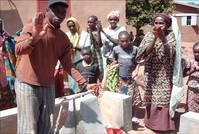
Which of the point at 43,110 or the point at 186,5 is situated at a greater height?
the point at 186,5

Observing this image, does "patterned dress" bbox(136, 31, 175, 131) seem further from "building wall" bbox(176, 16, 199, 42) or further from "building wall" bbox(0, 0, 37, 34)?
"building wall" bbox(176, 16, 199, 42)

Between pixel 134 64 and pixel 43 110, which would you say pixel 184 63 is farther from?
pixel 43 110

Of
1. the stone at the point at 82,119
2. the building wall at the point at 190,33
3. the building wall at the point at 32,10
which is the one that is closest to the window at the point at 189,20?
the building wall at the point at 190,33

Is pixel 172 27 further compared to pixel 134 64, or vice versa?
pixel 134 64

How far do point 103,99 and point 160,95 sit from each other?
2.71ft

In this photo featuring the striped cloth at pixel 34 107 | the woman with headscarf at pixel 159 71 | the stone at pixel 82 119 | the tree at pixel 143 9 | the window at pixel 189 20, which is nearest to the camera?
the striped cloth at pixel 34 107

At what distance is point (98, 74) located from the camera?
607 cm

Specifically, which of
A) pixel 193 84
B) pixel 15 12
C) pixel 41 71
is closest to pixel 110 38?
pixel 193 84

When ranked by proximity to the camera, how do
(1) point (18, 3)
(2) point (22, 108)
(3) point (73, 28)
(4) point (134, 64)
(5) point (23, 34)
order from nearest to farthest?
(5) point (23, 34) → (2) point (22, 108) → (4) point (134, 64) → (3) point (73, 28) → (1) point (18, 3)

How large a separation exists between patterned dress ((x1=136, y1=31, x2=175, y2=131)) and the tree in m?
16.8

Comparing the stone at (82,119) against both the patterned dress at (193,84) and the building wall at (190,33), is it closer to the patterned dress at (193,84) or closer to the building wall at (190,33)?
the patterned dress at (193,84)

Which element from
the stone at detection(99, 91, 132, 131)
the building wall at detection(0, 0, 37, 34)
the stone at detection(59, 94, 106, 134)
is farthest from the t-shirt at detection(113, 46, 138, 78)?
the building wall at detection(0, 0, 37, 34)

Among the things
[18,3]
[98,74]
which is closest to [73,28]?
[98,74]

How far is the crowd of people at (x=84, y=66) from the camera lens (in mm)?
3602
